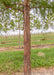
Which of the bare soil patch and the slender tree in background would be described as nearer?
the slender tree in background

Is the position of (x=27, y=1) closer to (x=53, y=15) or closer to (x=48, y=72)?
(x=53, y=15)

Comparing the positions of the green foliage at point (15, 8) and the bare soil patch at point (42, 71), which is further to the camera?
the bare soil patch at point (42, 71)

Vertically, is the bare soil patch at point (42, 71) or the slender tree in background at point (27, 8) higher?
the slender tree in background at point (27, 8)

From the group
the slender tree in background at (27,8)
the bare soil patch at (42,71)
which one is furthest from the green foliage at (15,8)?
the bare soil patch at (42,71)

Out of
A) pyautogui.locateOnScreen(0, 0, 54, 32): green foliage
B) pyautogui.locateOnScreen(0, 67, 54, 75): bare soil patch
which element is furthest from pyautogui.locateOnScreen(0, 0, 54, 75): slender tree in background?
pyautogui.locateOnScreen(0, 67, 54, 75): bare soil patch

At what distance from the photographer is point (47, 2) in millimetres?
3191

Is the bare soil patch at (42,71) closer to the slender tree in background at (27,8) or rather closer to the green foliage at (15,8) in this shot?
the slender tree in background at (27,8)

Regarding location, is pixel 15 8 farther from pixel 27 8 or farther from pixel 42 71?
pixel 42 71

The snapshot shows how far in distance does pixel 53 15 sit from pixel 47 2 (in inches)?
20.0

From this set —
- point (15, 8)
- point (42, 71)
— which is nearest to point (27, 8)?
point (15, 8)

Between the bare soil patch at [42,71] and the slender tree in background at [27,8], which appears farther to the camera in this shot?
the bare soil patch at [42,71]

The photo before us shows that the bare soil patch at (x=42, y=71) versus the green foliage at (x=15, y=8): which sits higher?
the green foliage at (x=15, y=8)

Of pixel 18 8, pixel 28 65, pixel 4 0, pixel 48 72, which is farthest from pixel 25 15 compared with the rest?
pixel 48 72

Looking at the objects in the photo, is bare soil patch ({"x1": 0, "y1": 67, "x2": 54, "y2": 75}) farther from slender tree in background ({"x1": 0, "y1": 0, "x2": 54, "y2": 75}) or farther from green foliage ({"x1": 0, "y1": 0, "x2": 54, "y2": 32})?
green foliage ({"x1": 0, "y1": 0, "x2": 54, "y2": 32})
